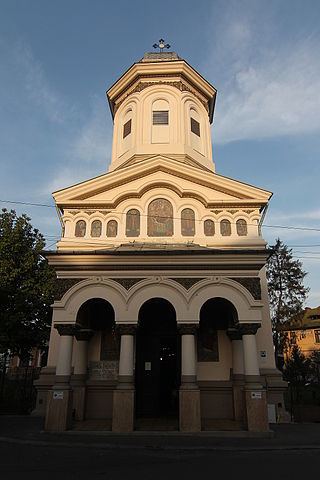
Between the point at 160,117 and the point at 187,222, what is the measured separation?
6.85m

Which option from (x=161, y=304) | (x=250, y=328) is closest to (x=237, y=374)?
(x=250, y=328)

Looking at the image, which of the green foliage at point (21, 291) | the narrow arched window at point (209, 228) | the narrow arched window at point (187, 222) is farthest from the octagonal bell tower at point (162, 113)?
the green foliage at point (21, 291)

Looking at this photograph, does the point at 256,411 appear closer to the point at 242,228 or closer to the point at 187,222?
the point at 242,228

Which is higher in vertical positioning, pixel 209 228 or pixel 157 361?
pixel 209 228

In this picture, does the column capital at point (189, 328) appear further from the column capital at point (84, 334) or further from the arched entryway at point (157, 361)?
the column capital at point (84, 334)

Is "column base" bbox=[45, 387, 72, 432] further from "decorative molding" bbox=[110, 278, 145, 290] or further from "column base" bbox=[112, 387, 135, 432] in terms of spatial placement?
"decorative molding" bbox=[110, 278, 145, 290]

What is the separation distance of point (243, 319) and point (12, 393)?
12905 mm

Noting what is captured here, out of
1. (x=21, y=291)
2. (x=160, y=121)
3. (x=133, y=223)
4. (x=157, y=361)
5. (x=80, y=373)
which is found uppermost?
(x=160, y=121)

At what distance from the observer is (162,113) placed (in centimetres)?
1889

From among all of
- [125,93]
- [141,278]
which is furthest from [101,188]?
[125,93]

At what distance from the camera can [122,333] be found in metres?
12.1

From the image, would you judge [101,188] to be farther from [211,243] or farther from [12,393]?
[12,393]

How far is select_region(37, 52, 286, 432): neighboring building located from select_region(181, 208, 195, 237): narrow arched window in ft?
0.15

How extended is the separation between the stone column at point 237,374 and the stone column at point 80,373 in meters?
5.30
